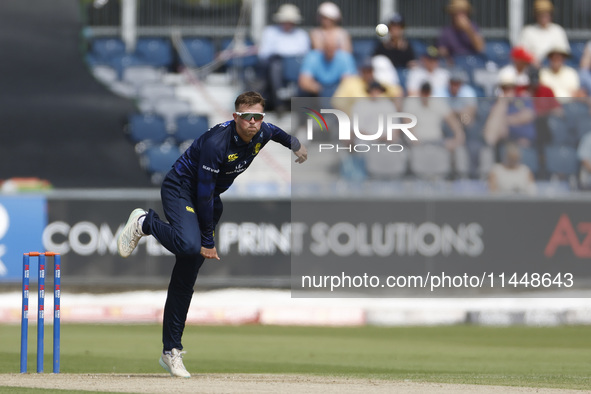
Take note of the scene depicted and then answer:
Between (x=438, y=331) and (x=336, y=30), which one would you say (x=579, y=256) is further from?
(x=336, y=30)

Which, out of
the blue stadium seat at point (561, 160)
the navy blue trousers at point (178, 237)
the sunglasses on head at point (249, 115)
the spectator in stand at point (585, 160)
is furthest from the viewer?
the blue stadium seat at point (561, 160)

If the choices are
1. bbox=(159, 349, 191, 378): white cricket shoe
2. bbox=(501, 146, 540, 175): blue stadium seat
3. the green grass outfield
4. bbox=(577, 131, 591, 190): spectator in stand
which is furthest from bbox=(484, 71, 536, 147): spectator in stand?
bbox=(159, 349, 191, 378): white cricket shoe

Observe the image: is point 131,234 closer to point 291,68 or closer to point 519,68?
point 291,68

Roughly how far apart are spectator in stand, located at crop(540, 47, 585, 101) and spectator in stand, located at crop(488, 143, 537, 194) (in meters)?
2.47

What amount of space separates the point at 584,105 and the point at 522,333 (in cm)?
410

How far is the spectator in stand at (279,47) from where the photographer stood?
16.9 metres

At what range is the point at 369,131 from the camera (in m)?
14.9

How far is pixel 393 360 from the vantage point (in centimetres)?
1028

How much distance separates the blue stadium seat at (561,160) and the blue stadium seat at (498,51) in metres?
3.42

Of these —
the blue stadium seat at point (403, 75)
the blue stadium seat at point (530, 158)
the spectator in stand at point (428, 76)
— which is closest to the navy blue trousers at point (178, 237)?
the blue stadium seat at point (530, 158)

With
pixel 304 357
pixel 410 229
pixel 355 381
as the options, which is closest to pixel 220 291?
pixel 410 229

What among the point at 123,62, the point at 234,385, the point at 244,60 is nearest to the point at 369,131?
the point at 244,60

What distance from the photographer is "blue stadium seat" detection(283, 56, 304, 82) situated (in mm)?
17141

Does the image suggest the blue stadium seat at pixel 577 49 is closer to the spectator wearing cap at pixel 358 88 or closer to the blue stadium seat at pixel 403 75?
the blue stadium seat at pixel 403 75
